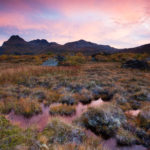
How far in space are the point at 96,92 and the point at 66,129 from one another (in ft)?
15.5

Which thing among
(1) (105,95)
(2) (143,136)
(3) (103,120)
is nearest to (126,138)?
(2) (143,136)

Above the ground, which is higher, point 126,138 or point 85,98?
point 85,98

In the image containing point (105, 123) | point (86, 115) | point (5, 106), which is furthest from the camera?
point (5, 106)

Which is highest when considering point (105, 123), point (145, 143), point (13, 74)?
point (13, 74)

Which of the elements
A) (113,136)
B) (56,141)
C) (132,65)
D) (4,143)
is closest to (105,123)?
(113,136)

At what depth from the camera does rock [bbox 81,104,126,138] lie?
12.1 ft

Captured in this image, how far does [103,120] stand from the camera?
12.8 ft

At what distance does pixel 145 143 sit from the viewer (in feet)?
10.5

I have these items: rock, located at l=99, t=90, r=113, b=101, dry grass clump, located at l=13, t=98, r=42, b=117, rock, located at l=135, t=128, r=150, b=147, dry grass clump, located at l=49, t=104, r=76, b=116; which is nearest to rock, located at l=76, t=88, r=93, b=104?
rock, located at l=99, t=90, r=113, b=101

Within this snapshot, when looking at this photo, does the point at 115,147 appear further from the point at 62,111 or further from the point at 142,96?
the point at 142,96

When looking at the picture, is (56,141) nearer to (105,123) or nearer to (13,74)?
(105,123)

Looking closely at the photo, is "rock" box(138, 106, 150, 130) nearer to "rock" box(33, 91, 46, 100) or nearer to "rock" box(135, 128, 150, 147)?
"rock" box(135, 128, 150, 147)

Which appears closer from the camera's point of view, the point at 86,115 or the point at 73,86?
the point at 86,115

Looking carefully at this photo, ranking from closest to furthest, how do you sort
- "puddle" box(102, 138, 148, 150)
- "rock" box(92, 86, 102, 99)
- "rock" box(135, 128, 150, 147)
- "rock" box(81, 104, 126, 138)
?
"puddle" box(102, 138, 148, 150) → "rock" box(135, 128, 150, 147) → "rock" box(81, 104, 126, 138) → "rock" box(92, 86, 102, 99)
